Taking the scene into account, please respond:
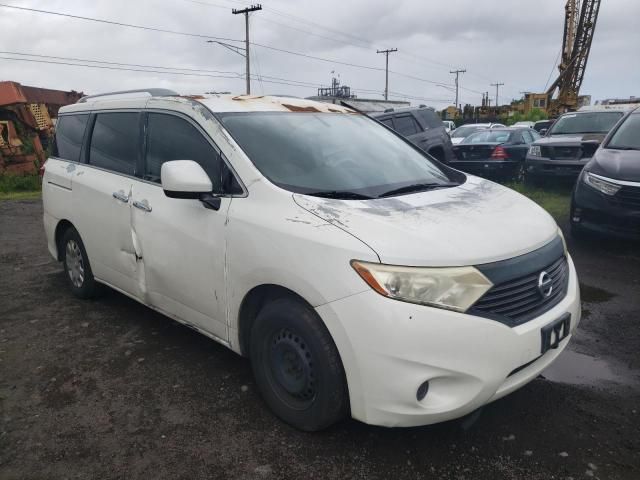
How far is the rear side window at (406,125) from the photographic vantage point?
1038 cm

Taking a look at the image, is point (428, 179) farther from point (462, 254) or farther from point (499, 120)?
point (499, 120)

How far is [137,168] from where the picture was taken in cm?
370

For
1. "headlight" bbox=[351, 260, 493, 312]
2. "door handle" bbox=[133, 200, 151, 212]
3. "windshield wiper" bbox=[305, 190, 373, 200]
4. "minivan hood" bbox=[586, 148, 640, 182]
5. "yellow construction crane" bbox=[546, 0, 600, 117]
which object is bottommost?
"headlight" bbox=[351, 260, 493, 312]

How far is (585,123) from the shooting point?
1059 cm

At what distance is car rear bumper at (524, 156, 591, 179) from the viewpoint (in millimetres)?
9312

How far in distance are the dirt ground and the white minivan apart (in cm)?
26

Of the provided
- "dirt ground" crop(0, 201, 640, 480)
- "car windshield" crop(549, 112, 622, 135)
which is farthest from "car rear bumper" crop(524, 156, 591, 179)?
"dirt ground" crop(0, 201, 640, 480)

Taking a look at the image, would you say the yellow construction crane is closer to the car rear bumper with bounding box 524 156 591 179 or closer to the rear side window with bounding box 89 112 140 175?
the car rear bumper with bounding box 524 156 591 179

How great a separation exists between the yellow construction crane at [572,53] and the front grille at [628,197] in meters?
23.1

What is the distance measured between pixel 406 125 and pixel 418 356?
879 cm

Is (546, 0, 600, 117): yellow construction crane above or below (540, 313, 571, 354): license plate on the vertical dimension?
above

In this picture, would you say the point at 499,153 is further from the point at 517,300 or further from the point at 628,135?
the point at 517,300

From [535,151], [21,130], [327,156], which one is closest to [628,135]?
[535,151]

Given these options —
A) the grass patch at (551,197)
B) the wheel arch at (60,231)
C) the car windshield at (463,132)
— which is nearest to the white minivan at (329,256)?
the wheel arch at (60,231)
